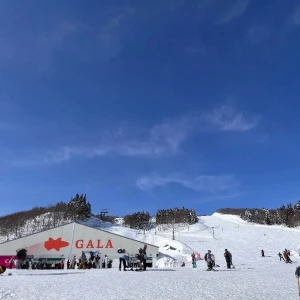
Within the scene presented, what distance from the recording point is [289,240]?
73.2m

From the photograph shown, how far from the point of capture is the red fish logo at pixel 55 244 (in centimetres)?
4141

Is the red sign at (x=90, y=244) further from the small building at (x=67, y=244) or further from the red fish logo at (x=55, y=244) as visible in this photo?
the red fish logo at (x=55, y=244)

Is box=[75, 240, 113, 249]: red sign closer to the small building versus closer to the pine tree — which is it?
the small building

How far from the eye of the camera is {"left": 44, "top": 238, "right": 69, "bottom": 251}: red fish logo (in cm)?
4141

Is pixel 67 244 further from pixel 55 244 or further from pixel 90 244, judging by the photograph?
pixel 90 244

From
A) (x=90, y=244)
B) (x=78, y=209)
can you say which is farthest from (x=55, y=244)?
(x=78, y=209)

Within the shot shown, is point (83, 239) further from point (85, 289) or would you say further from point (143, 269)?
point (85, 289)

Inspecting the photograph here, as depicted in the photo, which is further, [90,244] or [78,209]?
[78,209]

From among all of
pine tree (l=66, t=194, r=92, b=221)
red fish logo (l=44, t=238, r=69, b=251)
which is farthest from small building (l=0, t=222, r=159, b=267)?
pine tree (l=66, t=194, r=92, b=221)

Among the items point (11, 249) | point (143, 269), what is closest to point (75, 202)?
point (11, 249)

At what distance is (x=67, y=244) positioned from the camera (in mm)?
41719

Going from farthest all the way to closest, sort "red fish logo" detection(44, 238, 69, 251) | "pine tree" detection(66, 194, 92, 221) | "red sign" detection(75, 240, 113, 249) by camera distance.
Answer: "pine tree" detection(66, 194, 92, 221), "red sign" detection(75, 240, 113, 249), "red fish logo" detection(44, 238, 69, 251)

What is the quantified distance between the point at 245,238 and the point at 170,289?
7155 cm

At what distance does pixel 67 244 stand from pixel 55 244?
1.53 metres
